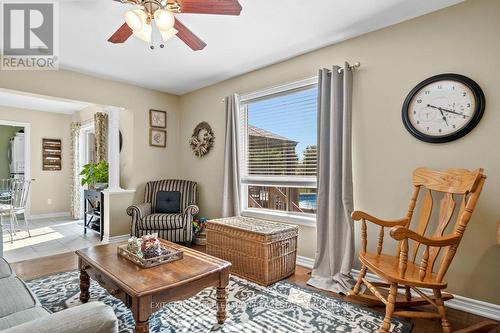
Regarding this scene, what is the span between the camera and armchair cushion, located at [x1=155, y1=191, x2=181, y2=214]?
418cm

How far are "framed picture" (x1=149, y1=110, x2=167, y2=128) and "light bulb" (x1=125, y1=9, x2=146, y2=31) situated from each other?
283 cm

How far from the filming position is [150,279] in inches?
67.0

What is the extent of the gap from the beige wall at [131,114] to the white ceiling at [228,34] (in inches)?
8.8

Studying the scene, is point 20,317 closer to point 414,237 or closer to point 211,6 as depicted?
point 211,6

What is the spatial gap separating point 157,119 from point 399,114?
11.9 feet

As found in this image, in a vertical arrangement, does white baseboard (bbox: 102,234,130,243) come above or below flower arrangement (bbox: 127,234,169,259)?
below

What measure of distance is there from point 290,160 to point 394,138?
1.20m

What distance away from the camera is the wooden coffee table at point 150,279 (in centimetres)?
155

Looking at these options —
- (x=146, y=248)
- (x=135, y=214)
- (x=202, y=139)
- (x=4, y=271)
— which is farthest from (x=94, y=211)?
(x=146, y=248)

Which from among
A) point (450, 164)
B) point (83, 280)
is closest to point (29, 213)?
point (83, 280)

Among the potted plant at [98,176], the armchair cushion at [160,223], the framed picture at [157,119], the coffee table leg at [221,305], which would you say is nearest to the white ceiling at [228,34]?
the framed picture at [157,119]

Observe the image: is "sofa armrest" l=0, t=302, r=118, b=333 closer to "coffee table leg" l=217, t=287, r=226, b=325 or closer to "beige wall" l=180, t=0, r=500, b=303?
"coffee table leg" l=217, t=287, r=226, b=325

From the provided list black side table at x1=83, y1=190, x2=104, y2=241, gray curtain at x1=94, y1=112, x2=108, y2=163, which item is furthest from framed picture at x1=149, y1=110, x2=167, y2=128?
black side table at x1=83, y1=190, x2=104, y2=241

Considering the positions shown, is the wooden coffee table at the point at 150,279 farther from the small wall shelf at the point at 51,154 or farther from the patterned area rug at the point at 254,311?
the small wall shelf at the point at 51,154
